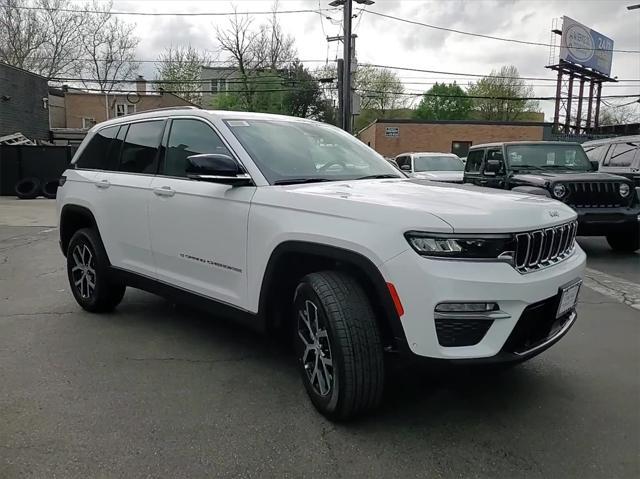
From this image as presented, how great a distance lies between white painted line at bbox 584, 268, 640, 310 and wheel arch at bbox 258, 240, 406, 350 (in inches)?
158

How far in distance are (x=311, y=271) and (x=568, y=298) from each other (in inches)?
58.7

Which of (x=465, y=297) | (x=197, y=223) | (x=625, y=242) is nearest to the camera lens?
(x=465, y=297)

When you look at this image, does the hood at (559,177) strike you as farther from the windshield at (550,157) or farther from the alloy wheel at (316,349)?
the alloy wheel at (316,349)

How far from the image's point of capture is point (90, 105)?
3878cm

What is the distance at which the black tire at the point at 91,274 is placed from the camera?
473 centimetres

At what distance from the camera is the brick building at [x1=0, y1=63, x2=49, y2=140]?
75.0ft

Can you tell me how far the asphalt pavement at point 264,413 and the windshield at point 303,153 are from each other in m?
1.40

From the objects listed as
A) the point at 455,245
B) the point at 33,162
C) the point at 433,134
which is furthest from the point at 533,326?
the point at 433,134

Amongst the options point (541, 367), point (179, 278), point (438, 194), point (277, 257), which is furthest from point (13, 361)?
point (541, 367)

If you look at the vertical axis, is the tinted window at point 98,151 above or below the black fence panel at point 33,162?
above

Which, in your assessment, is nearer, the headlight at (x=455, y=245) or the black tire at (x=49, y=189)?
the headlight at (x=455, y=245)

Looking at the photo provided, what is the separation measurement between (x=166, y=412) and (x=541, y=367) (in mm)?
2588

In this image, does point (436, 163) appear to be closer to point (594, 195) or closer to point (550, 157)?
point (550, 157)

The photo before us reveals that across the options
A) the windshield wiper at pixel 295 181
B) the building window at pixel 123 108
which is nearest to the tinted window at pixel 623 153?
the windshield wiper at pixel 295 181
